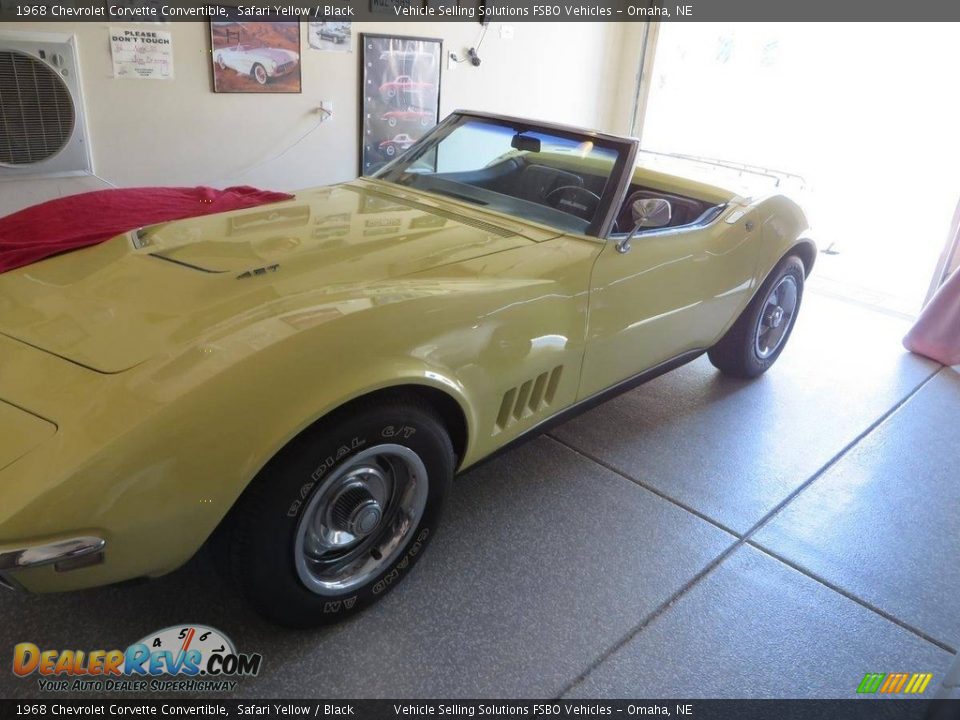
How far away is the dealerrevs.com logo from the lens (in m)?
1.75

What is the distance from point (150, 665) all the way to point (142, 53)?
10.5 ft

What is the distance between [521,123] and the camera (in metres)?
2.90

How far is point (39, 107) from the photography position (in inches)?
135

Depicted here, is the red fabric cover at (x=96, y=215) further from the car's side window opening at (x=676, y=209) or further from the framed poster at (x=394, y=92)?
the framed poster at (x=394, y=92)

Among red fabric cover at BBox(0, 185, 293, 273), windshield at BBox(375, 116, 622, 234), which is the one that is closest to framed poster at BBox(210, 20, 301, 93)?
red fabric cover at BBox(0, 185, 293, 273)

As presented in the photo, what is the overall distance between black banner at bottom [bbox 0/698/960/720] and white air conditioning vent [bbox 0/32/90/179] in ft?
8.96

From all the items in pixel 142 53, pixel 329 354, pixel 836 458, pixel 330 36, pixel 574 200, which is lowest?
pixel 836 458

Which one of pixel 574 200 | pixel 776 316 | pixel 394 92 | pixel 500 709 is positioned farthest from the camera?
pixel 394 92

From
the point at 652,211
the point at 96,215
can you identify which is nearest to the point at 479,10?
the point at 652,211

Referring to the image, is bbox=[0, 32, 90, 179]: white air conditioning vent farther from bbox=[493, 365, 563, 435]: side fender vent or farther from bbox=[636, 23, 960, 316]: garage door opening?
bbox=[636, 23, 960, 316]: garage door opening

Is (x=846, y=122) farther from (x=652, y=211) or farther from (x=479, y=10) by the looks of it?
(x=652, y=211)

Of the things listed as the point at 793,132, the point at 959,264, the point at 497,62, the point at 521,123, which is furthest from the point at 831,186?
the point at 521,123

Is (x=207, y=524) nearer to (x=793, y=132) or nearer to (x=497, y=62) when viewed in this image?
(x=497, y=62)

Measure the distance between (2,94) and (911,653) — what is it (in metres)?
4.12
